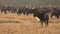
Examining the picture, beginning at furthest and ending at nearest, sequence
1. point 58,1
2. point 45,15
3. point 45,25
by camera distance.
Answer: point 58,1
point 45,25
point 45,15

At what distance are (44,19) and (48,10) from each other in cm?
190

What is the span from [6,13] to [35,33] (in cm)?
2486

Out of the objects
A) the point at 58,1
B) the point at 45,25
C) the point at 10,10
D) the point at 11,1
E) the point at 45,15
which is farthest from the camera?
the point at 11,1

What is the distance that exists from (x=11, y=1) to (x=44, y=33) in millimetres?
68292

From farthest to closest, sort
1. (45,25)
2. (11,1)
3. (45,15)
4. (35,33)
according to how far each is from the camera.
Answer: (11,1) → (45,25) → (45,15) → (35,33)

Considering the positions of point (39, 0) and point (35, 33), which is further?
point (39, 0)

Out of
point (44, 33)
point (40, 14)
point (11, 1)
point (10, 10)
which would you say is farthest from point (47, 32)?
point (11, 1)

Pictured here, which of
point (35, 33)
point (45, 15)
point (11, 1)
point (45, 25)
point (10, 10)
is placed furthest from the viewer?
point (11, 1)

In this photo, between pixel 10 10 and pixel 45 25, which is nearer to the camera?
pixel 45 25

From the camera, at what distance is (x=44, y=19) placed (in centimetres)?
2838

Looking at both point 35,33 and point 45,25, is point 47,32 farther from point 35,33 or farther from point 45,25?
point 45,25

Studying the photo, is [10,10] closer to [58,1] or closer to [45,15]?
[45,15]

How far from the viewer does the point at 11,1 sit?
93.6 meters

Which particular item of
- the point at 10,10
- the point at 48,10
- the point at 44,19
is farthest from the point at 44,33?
the point at 10,10
